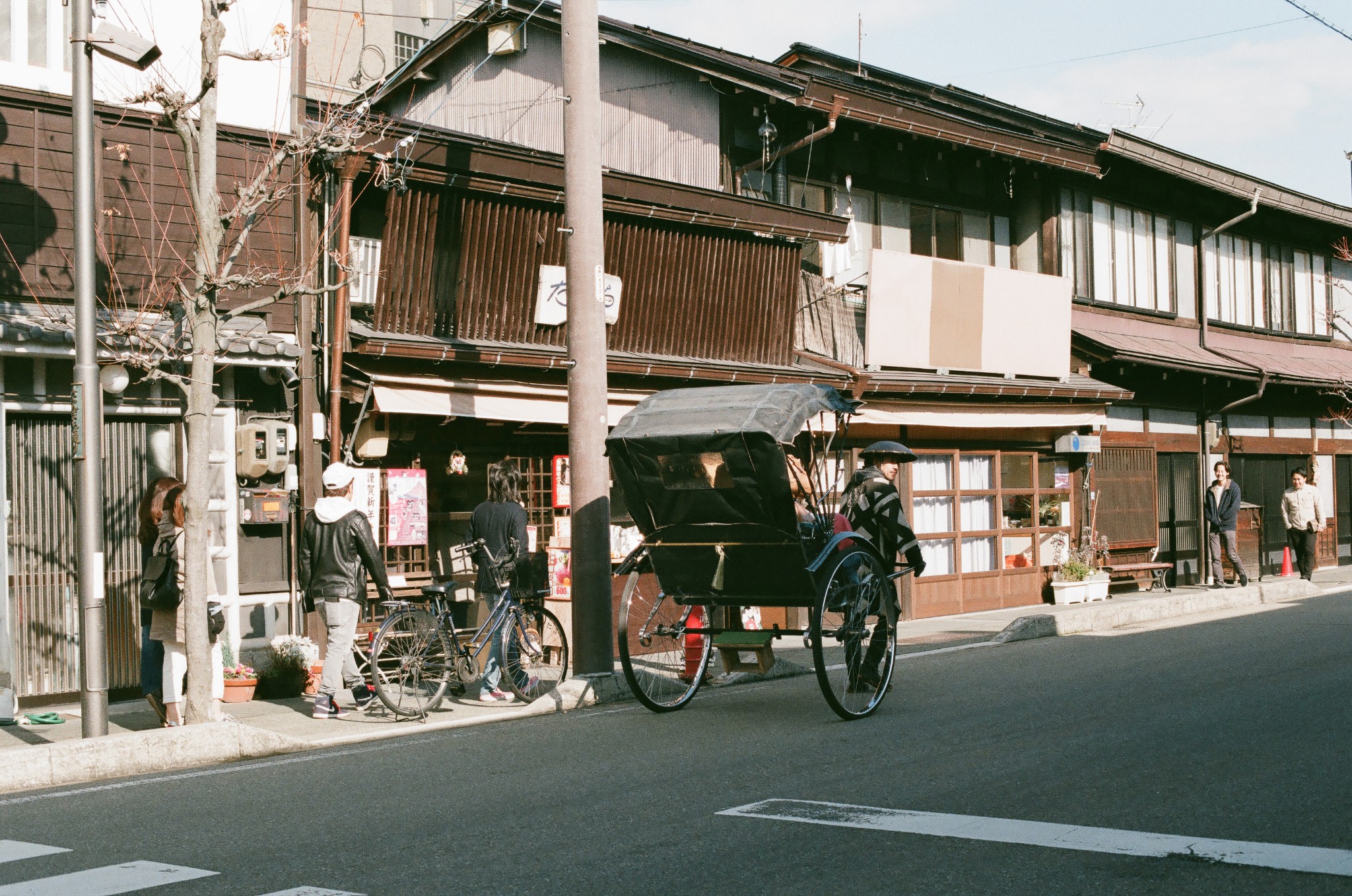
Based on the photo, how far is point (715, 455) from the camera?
8.99 metres

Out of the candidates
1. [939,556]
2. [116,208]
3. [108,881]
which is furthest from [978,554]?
[108,881]

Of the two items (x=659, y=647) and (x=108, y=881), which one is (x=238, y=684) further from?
(x=108, y=881)

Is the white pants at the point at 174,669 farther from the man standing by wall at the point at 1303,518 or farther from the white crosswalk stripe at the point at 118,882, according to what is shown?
the man standing by wall at the point at 1303,518

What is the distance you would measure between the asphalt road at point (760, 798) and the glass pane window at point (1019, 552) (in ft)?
32.6

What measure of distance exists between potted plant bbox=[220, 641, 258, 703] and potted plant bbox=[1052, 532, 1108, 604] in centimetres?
1354

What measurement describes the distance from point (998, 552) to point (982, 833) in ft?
49.6

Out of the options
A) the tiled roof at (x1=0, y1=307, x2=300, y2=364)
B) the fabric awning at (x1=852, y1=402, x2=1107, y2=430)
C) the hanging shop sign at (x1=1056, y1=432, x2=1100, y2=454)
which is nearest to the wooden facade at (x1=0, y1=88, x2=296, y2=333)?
the tiled roof at (x1=0, y1=307, x2=300, y2=364)

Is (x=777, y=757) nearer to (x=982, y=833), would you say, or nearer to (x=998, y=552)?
(x=982, y=833)

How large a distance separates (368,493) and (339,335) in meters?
1.61

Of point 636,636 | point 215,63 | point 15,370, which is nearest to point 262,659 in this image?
point 15,370

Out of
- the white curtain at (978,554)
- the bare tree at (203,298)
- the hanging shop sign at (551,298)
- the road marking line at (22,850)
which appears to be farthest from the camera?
the white curtain at (978,554)

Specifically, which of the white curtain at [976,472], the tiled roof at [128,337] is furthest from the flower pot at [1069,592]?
the tiled roof at [128,337]

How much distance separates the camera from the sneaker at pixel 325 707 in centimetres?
1017

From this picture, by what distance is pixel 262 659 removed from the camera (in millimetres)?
11820
